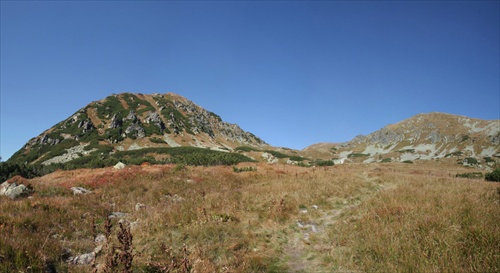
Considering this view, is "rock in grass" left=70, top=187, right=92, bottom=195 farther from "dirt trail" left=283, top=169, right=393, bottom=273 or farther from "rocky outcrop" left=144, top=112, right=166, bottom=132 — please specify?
"rocky outcrop" left=144, top=112, right=166, bottom=132

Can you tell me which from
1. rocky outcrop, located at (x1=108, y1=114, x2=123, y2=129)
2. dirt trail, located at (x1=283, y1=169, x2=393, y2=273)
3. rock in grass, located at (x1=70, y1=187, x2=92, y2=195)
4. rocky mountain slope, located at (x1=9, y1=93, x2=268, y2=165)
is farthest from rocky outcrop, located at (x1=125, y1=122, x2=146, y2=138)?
dirt trail, located at (x1=283, y1=169, x2=393, y2=273)

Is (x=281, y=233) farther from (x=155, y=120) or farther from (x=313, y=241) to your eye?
(x=155, y=120)

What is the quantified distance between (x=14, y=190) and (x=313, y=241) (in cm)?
1704

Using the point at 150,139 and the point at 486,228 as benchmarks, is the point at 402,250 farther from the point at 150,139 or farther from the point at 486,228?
the point at 150,139

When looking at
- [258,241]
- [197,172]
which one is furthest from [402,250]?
[197,172]

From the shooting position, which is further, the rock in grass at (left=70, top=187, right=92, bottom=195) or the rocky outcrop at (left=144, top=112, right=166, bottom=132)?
the rocky outcrop at (left=144, top=112, right=166, bottom=132)

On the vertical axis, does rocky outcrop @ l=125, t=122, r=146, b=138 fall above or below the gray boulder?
above

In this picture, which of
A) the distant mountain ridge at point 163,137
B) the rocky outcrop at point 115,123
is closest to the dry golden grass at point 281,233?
the distant mountain ridge at point 163,137

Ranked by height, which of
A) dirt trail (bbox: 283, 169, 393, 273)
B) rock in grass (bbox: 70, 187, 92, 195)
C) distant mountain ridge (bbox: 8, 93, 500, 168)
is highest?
distant mountain ridge (bbox: 8, 93, 500, 168)

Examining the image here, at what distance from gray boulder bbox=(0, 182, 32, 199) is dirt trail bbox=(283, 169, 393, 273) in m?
15.7

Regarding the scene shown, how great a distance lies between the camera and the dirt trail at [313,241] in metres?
6.36

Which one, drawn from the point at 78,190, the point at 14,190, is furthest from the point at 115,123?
the point at 78,190

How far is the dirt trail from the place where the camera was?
251 inches

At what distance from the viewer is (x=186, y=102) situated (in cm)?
18550
